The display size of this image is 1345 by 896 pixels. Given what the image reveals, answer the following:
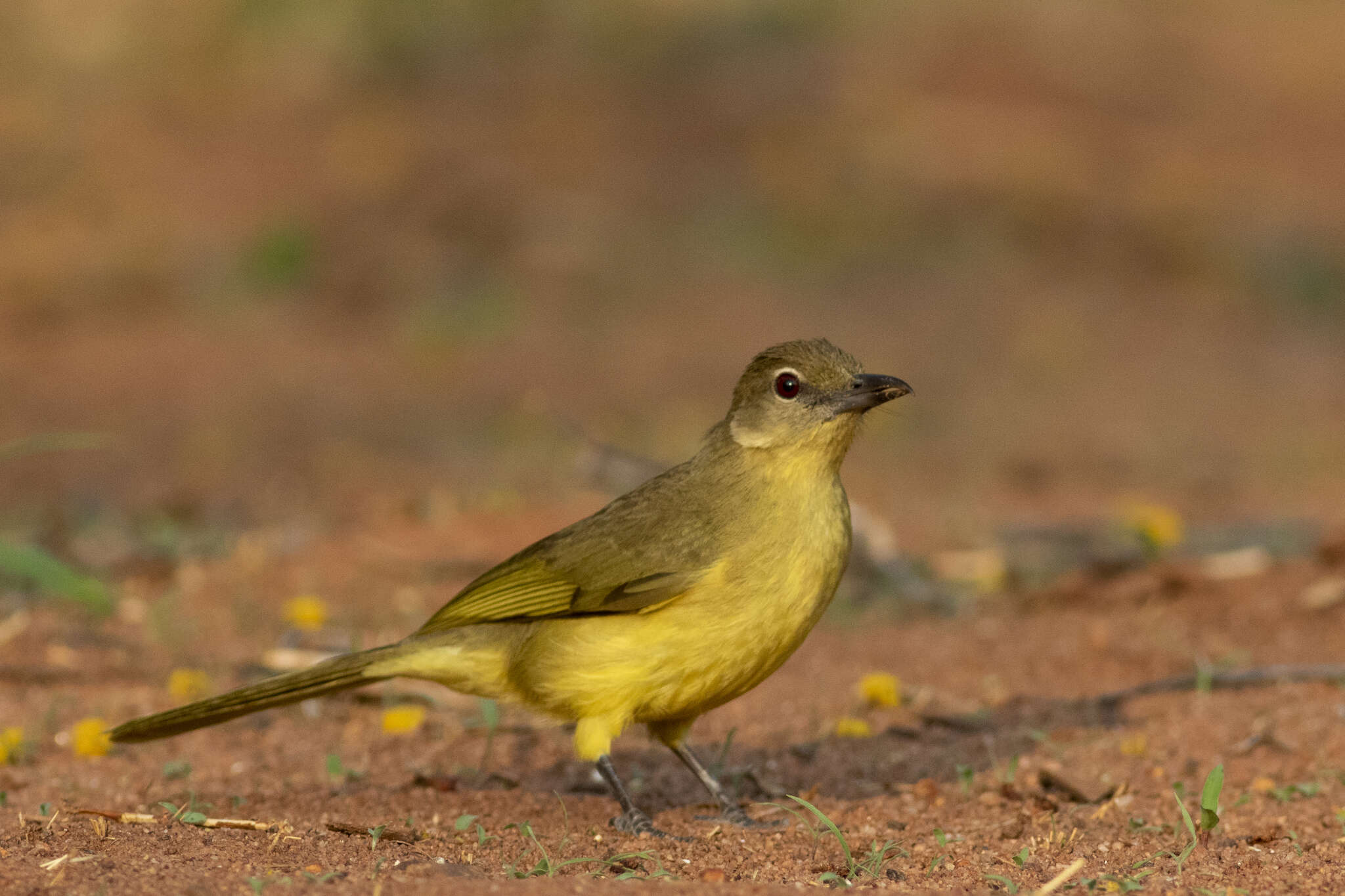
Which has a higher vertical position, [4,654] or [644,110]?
[644,110]

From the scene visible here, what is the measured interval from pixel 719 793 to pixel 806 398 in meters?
1.30

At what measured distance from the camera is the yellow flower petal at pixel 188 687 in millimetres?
6082

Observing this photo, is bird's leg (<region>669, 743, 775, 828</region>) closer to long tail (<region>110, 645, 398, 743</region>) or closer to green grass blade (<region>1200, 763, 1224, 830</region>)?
long tail (<region>110, 645, 398, 743</region>)

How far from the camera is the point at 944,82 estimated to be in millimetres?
20016

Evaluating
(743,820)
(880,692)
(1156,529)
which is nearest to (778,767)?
(880,692)

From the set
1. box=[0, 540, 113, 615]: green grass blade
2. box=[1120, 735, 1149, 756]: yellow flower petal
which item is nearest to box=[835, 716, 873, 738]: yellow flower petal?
box=[1120, 735, 1149, 756]: yellow flower petal

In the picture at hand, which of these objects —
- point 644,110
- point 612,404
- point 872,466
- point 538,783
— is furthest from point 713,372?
point 538,783

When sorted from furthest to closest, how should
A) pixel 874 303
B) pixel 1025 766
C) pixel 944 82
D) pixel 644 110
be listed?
1. pixel 944 82
2. pixel 644 110
3. pixel 874 303
4. pixel 1025 766

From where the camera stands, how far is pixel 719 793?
5.10m

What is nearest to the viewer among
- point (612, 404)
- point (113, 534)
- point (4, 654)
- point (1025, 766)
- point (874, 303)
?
point (1025, 766)

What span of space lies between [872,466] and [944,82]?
10636mm

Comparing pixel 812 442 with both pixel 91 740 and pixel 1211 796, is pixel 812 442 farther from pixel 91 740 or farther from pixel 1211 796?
pixel 91 740

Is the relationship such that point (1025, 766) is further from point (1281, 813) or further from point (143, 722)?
point (143, 722)

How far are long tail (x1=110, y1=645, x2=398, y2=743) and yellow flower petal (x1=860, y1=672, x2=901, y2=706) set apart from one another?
6.03 feet
